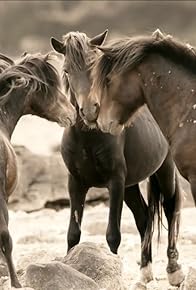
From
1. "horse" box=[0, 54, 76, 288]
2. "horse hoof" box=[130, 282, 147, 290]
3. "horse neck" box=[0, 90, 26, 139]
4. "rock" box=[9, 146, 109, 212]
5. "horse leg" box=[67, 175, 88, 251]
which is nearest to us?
"horse" box=[0, 54, 76, 288]

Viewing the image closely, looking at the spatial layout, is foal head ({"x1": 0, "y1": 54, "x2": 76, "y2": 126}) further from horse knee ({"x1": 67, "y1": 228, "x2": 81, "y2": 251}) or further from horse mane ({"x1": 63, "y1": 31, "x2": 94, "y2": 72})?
horse knee ({"x1": 67, "y1": 228, "x2": 81, "y2": 251})

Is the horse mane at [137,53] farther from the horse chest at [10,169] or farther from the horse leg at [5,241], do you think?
the horse leg at [5,241]

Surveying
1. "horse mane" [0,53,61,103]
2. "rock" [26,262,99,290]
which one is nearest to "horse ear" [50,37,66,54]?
"horse mane" [0,53,61,103]

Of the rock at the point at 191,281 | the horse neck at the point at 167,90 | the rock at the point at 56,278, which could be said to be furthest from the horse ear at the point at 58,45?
the rock at the point at 191,281

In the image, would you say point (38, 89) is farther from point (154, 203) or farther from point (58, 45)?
point (154, 203)

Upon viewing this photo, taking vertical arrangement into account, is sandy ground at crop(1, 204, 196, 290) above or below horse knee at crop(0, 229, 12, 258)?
below

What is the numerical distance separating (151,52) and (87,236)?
5840 mm

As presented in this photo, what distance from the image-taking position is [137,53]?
7.59m

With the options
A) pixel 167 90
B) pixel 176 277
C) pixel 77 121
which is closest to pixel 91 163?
pixel 77 121

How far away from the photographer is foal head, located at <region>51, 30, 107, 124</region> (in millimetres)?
8445

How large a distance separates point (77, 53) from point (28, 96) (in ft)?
2.11

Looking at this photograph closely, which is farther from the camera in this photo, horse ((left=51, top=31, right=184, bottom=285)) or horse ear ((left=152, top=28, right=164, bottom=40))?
horse ((left=51, top=31, right=184, bottom=285))

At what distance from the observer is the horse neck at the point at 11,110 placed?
8375 millimetres

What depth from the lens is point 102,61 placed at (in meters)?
7.74
